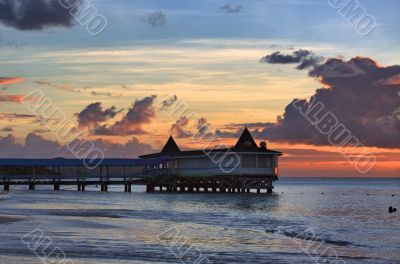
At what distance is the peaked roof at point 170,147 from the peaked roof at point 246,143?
16667 mm

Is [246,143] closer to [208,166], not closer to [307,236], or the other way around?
[208,166]

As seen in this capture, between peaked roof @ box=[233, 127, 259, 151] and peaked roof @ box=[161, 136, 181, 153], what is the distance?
54.7 feet

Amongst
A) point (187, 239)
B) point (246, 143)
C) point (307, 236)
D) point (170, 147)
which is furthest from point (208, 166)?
point (187, 239)

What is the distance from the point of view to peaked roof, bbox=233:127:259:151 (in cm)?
7562

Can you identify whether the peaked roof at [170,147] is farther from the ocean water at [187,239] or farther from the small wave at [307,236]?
the small wave at [307,236]

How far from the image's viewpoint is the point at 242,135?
7831 centimetres

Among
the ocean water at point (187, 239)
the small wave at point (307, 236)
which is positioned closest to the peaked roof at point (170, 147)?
the ocean water at point (187, 239)

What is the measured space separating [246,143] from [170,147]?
20.0 m

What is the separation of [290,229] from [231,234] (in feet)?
17.9

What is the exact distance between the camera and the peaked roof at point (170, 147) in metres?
93.4

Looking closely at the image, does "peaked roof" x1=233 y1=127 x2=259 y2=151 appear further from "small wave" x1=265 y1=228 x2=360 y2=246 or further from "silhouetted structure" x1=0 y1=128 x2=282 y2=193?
"small wave" x1=265 y1=228 x2=360 y2=246

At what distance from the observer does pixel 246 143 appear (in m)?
76.5

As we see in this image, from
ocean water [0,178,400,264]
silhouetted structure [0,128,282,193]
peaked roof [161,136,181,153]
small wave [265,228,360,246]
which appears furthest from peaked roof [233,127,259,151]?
small wave [265,228,360,246]

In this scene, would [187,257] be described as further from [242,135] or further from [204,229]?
[242,135]
